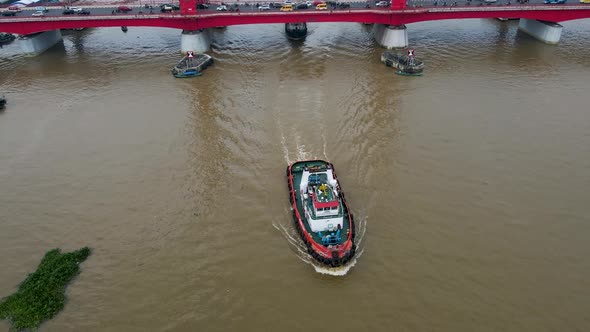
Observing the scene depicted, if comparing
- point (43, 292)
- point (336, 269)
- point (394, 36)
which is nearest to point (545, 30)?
point (394, 36)

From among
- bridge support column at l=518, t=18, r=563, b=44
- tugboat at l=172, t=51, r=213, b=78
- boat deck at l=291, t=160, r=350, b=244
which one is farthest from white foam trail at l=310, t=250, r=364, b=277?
bridge support column at l=518, t=18, r=563, b=44

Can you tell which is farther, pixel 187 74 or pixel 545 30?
pixel 545 30

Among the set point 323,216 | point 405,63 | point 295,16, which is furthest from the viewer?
point 295,16

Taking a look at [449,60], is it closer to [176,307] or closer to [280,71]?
[280,71]

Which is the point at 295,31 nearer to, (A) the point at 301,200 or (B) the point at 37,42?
(B) the point at 37,42

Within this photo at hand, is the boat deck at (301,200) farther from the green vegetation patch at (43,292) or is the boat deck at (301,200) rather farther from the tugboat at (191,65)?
the tugboat at (191,65)

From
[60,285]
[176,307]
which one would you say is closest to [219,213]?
[176,307]
